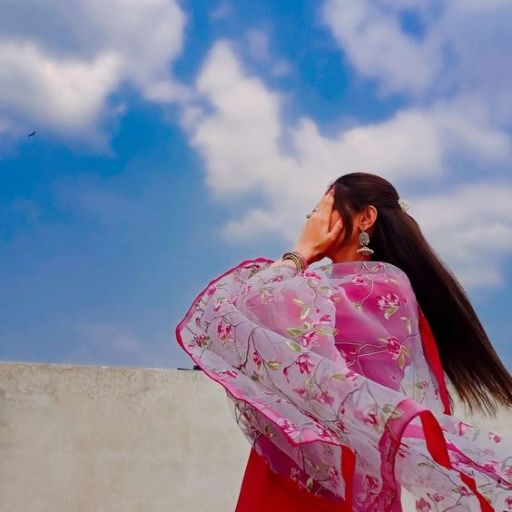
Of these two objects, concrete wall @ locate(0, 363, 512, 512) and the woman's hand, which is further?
concrete wall @ locate(0, 363, 512, 512)

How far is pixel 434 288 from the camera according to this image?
148 centimetres

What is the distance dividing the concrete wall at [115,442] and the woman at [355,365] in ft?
6.97

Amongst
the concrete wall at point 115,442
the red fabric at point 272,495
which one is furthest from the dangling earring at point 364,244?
the concrete wall at point 115,442

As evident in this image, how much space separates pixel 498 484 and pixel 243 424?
403 mm

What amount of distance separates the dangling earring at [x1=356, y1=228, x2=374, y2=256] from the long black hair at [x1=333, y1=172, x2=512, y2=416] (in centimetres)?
2

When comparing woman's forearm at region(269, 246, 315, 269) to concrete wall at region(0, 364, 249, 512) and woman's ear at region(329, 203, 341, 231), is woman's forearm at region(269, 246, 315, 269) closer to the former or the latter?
woman's ear at region(329, 203, 341, 231)

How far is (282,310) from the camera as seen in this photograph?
1.24 meters

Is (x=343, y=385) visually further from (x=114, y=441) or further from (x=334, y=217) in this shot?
(x=114, y=441)

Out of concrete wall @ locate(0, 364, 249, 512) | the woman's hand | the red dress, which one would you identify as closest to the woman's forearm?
the woman's hand

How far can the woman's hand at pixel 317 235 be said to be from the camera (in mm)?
1405

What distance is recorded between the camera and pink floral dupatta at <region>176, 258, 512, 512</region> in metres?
1.06

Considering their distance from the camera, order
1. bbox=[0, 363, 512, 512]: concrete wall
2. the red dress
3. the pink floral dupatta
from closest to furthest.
Result: the pink floral dupatta < the red dress < bbox=[0, 363, 512, 512]: concrete wall

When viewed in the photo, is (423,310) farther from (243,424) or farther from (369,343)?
(243,424)

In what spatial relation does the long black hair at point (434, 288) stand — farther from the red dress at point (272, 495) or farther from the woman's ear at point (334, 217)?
the red dress at point (272, 495)
